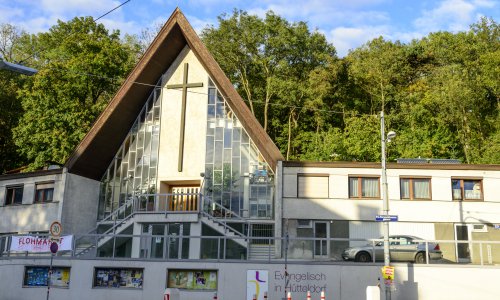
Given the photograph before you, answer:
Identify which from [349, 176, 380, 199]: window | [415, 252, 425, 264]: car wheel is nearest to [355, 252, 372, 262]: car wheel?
[415, 252, 425, 264]: car wheel

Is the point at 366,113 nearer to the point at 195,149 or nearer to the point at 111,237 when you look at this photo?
the point at 195,149

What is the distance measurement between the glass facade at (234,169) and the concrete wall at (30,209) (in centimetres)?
912

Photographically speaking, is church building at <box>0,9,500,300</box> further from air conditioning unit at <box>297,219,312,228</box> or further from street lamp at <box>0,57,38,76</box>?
street lamp at <box>0,57,38,76</box>

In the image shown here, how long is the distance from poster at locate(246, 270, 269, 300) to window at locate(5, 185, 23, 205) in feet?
60.5

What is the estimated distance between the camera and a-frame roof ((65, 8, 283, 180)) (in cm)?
2956

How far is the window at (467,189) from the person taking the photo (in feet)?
93.3

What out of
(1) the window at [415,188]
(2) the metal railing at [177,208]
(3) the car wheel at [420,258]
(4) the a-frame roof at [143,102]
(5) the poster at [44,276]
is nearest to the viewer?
(3) the car wheel at [420,258]

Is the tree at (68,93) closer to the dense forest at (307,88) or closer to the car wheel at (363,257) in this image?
the dense forest at (307,88)

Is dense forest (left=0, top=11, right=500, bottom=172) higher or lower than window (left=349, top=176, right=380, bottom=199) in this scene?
higher

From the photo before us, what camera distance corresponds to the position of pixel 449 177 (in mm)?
28469

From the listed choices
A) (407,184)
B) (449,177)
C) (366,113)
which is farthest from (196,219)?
(366,113)

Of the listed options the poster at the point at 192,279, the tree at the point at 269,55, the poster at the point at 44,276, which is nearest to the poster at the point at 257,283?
the poster at the point at 192,279

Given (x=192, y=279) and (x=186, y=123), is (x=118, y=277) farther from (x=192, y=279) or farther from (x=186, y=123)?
(x=186, y=123)

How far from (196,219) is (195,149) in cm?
645
